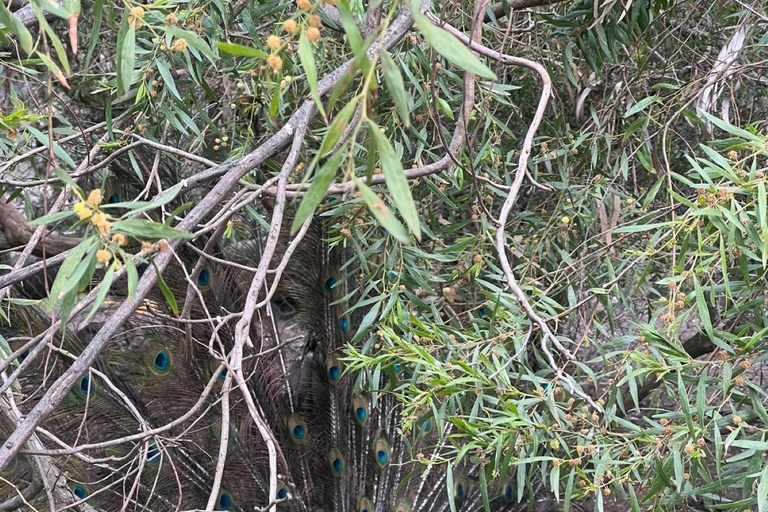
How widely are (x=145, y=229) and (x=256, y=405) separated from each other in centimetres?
290

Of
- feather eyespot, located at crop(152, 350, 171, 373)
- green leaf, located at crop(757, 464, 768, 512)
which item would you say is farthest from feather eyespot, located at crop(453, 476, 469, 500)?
green leaf, located at crop(757, 464, 768, 512)

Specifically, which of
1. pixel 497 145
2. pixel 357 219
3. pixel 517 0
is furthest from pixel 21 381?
pixel 517 0

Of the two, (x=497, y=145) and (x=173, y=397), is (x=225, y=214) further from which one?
(x=173, y=397)

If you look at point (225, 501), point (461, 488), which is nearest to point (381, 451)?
point (461, 488)

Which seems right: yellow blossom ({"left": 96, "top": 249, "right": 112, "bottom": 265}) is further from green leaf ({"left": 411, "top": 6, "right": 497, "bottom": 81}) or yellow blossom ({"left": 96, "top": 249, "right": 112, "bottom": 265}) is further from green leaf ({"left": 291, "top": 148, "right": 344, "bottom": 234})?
Answer: green leaf ({"left": 411, "top": 6, "right": 497, "bottom": 81})

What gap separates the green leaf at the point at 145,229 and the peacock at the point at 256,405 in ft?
6.84

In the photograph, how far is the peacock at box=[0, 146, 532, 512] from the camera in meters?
2.99

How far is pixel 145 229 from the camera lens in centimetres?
69

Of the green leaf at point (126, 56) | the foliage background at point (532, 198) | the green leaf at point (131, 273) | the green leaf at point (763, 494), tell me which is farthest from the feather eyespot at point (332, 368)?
the green leaf at point (131, 273)

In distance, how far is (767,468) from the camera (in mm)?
1194

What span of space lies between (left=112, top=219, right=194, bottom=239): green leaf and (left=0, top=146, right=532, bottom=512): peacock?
2.09m

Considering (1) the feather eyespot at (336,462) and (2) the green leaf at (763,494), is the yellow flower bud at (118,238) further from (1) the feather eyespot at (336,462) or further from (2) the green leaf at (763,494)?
(1) the feather eyespot at (336,462)

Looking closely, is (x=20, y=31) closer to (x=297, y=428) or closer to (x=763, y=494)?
(x=763, y=494)

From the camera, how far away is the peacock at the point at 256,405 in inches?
118
